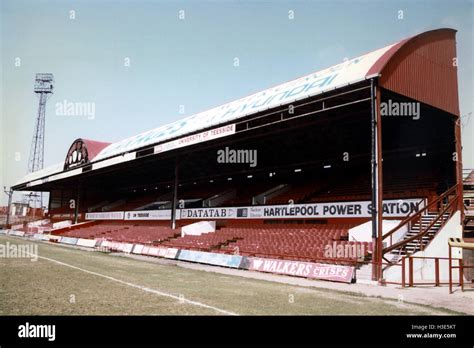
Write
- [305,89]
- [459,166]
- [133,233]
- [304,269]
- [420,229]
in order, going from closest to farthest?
[420,229] < [304,269] < [459,166] < [305,89] < [133,233]

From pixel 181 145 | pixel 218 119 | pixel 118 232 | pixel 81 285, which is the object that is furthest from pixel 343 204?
pixel 118 232

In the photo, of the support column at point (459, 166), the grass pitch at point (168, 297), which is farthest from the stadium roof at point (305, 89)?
the grass pitch at point (168, 297)

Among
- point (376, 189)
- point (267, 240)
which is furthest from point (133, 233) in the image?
point (376, 189)

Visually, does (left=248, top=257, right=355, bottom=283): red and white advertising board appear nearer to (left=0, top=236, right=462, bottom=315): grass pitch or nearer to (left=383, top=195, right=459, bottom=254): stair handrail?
(left=383, top=195, right=459, bottom=254): stair handrail

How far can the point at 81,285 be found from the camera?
13.6m

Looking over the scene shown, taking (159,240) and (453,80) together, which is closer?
(453,80)

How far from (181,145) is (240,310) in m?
19.2

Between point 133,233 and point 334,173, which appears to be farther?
point 133,233

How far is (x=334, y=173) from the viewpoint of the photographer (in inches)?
1262

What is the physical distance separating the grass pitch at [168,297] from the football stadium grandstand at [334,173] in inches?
169

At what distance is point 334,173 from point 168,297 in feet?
74.8

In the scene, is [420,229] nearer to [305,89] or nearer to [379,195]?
[379,195]
